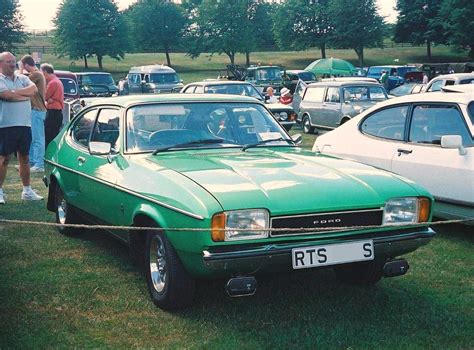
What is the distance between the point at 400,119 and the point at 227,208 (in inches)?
149

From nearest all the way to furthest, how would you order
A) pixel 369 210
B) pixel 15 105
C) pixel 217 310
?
pixel 369 210 → pixel 217 310 → pixel 15 105

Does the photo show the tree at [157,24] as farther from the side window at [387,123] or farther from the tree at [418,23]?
the side window at [387,123]

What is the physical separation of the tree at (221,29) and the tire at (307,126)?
44.3m

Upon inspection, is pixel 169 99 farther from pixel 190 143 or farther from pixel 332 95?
pixel 332 95

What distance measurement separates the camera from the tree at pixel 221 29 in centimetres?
6350

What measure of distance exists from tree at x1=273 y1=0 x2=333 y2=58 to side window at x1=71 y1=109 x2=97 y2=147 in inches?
2452

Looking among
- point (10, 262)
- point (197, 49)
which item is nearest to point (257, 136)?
point (10, 262)

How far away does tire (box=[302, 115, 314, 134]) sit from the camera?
762 inches

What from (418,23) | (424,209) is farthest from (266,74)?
(418,23)

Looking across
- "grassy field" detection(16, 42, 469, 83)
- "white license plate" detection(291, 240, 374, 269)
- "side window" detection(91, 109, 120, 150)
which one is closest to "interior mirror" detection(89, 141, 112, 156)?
"side window" detection(91, 109, 120, 150)

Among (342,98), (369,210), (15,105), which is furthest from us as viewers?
(342,98)

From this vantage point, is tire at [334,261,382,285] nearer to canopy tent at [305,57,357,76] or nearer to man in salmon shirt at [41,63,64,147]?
man in salmon shirt at [41,63,64,147]

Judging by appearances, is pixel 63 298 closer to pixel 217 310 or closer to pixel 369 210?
pixel 217 310

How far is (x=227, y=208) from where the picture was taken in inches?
154
